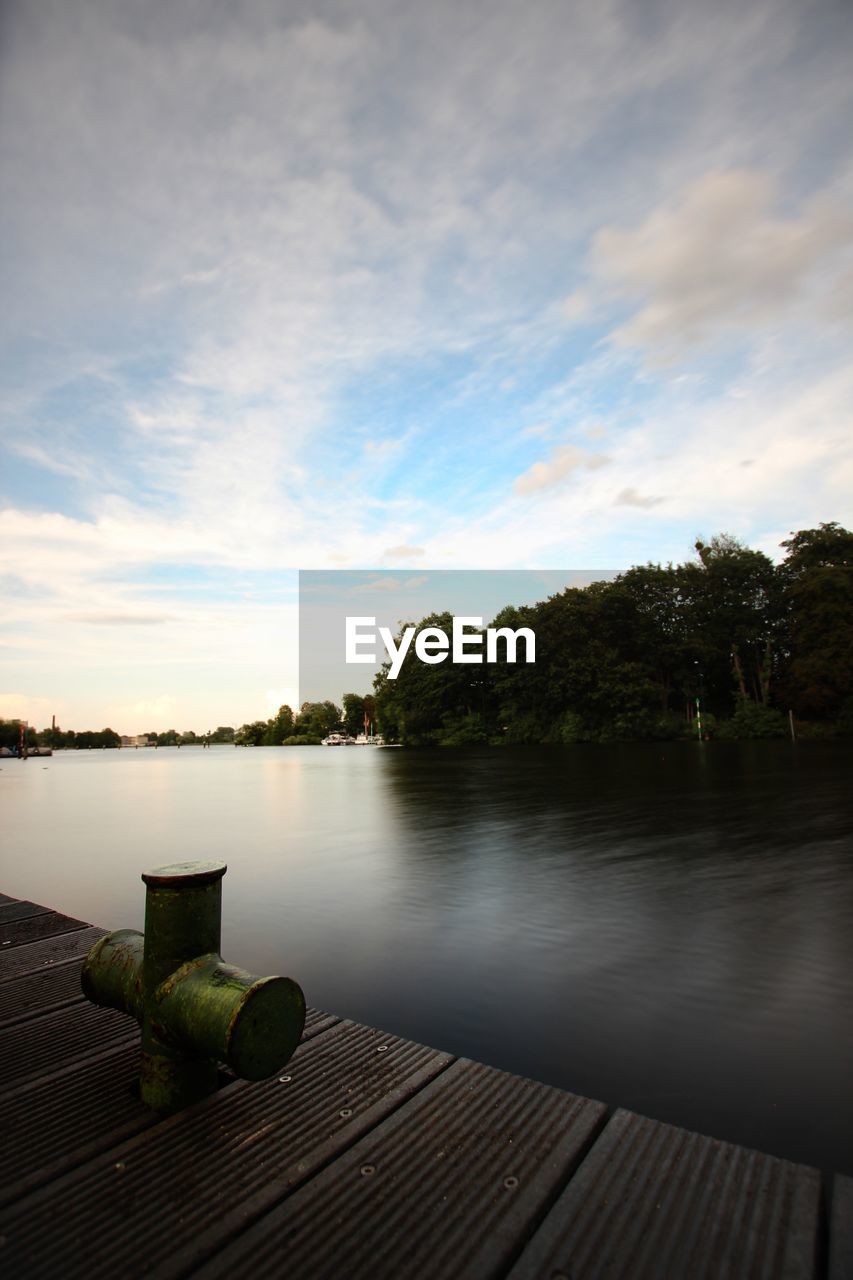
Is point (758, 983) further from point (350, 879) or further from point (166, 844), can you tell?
point (166, 844)

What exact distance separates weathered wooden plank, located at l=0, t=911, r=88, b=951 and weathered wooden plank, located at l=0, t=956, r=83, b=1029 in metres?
0.85

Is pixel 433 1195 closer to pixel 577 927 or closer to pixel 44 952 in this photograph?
pixel 44 952

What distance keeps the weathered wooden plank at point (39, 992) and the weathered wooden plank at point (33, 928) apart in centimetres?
85

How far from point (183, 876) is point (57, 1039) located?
1.38 metres

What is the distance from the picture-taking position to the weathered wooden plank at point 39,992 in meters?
3.48

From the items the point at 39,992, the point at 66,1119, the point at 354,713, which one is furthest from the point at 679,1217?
the point at 354,713

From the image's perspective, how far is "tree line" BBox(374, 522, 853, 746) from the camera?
51.6 metres

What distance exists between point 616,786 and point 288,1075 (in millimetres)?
17350

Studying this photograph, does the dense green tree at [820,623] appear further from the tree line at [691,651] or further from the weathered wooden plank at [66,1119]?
the weathered wooden plank at [66,1119]

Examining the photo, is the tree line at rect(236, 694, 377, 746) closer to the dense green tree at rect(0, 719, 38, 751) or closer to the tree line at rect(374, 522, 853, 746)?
the dense green tree at rect(0, 719, 38, 751)

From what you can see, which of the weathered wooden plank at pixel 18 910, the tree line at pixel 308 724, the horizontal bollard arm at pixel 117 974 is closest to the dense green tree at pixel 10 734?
the tree line at pixel 308 724

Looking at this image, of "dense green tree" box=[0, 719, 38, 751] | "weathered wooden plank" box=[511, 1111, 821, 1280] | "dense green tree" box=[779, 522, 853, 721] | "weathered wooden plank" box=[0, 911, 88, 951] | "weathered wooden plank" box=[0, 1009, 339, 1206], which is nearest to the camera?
"weathered wooden plank" box=[511, 1111, 821, 1280]

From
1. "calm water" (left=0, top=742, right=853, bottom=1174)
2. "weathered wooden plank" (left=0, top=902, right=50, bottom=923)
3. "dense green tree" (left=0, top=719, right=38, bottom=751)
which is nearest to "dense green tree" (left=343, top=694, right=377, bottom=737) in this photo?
"dense green tree" (left=0, top=719, right=38, bottom=751)

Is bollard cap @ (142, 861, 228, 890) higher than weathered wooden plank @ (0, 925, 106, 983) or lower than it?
higher
